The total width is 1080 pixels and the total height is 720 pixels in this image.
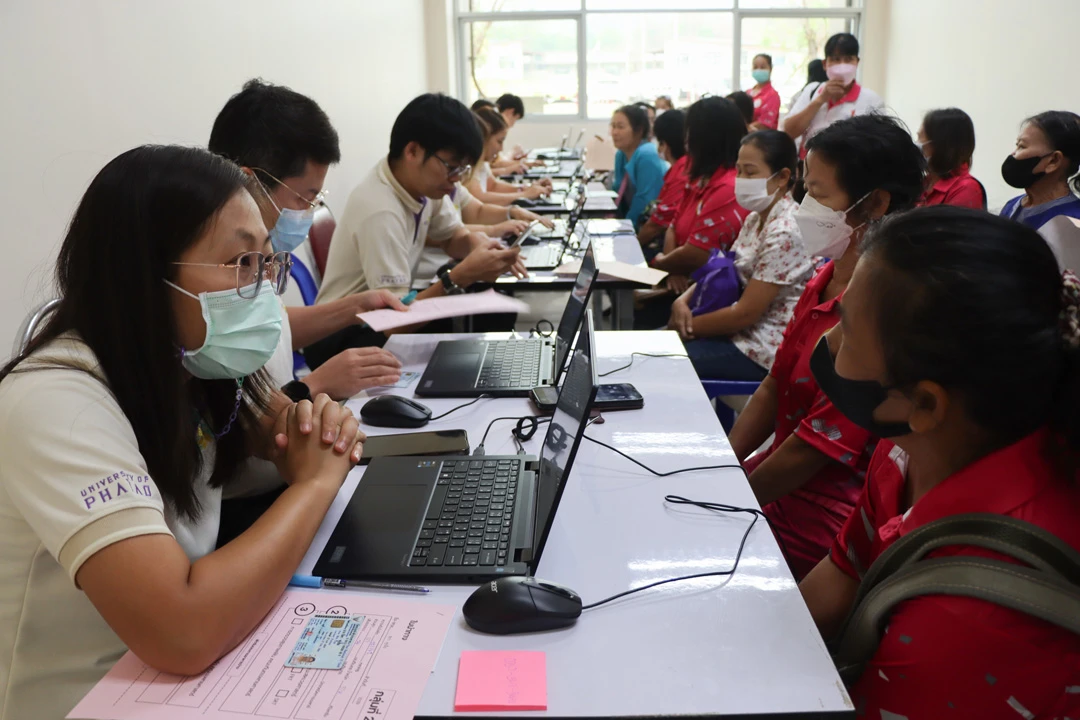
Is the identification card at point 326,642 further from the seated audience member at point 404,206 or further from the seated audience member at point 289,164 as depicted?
the seated audience member at point 404,206

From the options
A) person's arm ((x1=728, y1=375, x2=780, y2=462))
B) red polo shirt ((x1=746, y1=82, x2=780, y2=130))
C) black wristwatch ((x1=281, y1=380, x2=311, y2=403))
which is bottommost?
person's arm ((x1=728, y1=375, x2=780, y2=462))

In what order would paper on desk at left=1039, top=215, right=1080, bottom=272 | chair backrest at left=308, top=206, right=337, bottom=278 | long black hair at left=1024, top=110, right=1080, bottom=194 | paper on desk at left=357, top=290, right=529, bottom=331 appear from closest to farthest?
paper on desk at left=1039, top=215, right=1080, bottom=272
paper on desk at left=357, top=290, right=529, bottom=331
long black hair at left=1024, top=110, right=1080, bottom=194
chair backrest at left=308, top=206, right=337, bottom=278

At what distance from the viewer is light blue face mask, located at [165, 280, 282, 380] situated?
1047 millimetres

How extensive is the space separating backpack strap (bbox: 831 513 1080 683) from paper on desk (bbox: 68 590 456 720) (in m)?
0.47

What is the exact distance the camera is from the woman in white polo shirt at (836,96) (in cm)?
563

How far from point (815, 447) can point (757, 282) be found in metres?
1.02

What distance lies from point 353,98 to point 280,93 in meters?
3.82

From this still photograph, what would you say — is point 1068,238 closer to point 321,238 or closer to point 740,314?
point 740,314

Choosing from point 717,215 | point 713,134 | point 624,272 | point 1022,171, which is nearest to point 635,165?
point 713,134

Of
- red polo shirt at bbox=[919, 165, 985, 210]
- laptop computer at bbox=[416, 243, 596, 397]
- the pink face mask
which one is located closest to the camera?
laptop computer at bbox=[416, 243, 596, 397]

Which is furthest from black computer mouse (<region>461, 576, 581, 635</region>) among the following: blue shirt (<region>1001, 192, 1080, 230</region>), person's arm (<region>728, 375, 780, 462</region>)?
blue shirt (<region>1001, 192, 1080, 230</region>)

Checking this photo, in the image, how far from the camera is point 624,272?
9.28 feet

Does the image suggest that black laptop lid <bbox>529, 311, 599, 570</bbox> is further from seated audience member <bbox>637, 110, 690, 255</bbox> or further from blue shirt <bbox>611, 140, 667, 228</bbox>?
blue shirt <bbox>611, 140, 667, 228</bbox>

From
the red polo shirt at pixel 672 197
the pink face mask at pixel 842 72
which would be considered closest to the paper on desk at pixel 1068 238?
the red polo shirt at pixel 672 197
